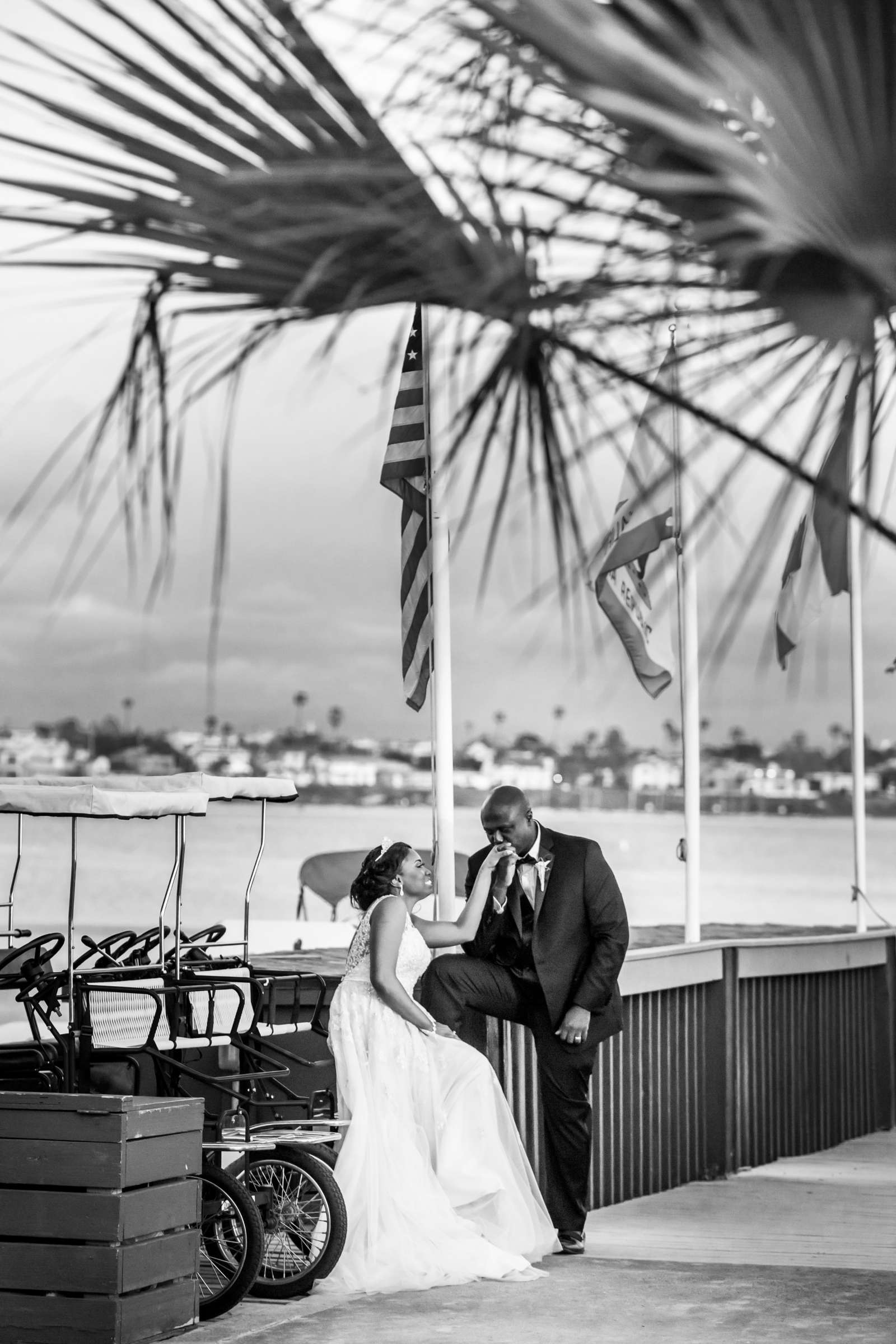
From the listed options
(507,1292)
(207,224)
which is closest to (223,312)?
(207,224)

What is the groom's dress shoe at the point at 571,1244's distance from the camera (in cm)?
844

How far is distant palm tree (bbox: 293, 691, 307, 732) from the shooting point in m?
11.0

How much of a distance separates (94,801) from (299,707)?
8.40m

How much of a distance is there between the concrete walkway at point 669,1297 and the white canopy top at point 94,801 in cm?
214

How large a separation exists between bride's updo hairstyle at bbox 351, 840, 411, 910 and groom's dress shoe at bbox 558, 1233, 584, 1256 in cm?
180

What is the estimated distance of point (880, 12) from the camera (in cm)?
255

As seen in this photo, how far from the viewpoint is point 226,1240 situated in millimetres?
7320

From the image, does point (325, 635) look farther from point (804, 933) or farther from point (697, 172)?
point (804, 933)

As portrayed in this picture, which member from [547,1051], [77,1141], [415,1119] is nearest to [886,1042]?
[547,1051]

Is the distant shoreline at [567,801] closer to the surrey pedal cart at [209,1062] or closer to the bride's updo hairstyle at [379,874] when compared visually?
the surrey pedal cart at [209,1062]

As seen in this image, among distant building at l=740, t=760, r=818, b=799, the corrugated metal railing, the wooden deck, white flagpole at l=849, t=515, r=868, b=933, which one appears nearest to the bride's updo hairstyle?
the corrugated metal railing

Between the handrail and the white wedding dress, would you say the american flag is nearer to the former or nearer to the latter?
the white wedding dress

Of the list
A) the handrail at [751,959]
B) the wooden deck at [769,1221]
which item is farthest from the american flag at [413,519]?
the wooden deck at [769,1221]

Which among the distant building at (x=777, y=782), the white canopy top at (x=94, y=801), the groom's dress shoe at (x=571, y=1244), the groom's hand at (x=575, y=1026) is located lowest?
the groom's dress shoe at (x=571, y=1244)
